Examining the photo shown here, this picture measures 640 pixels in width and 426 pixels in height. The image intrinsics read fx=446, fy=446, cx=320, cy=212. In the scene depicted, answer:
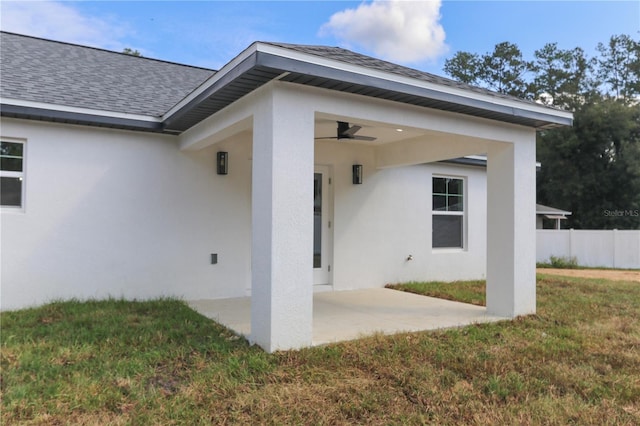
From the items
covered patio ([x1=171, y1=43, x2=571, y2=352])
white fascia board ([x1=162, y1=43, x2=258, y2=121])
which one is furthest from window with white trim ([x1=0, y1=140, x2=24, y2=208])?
white fascia board ([x1=162, y1=43, x2=258, y2=121])

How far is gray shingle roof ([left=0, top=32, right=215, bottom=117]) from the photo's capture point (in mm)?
6516

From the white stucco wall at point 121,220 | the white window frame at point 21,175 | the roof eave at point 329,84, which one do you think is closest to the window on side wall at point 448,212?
the roof eave at point 329,84

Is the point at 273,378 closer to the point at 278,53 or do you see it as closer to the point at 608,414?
the point at 608,414

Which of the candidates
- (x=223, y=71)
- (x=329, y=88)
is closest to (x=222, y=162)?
(x=223, y=71)

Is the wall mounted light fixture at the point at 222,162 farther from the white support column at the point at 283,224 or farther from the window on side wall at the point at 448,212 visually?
the window on side wall at the point at 448,212

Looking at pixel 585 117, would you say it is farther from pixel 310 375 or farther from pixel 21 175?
pixel 21 175

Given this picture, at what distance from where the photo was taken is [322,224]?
826 centimetres

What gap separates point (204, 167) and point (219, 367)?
417 centimetres

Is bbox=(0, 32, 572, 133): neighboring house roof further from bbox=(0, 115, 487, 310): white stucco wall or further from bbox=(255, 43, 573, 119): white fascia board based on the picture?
bbox=(0, 115, 487, 310): white stucco wall

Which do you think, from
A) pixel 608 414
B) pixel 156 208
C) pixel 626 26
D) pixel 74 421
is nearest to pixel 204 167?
pixel 156 208

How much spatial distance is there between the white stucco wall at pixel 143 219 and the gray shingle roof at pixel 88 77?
45 centimetres

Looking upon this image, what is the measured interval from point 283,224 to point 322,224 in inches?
156

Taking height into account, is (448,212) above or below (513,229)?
above

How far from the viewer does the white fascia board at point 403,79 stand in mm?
4035
